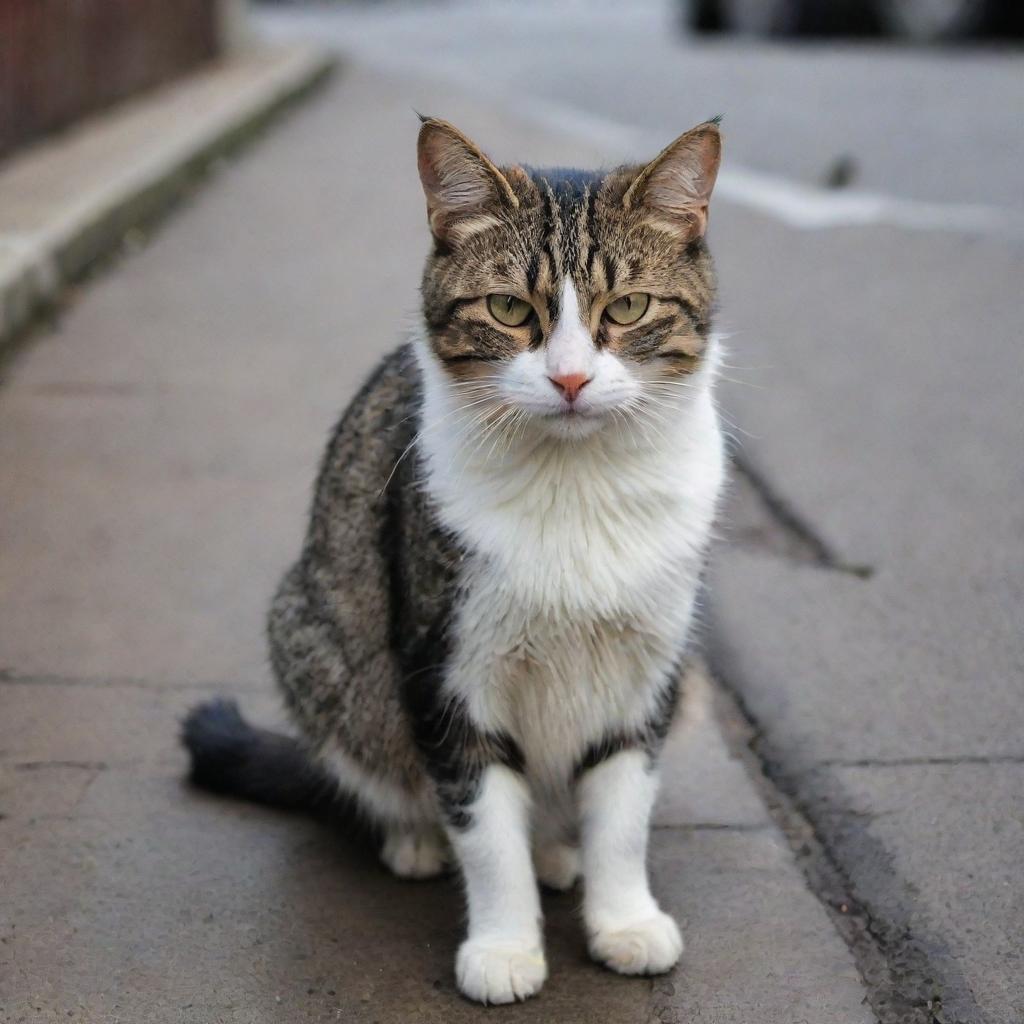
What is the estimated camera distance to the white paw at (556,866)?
3.07m

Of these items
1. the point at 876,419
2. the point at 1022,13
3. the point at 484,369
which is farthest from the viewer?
the point at 1022,13

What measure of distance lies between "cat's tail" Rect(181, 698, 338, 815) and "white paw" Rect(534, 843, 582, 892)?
452mm

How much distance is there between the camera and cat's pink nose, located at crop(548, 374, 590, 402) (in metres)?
2.50

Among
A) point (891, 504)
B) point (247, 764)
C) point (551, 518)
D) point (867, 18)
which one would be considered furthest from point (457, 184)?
point (867, 18)

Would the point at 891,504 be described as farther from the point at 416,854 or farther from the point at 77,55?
the point at 77,55

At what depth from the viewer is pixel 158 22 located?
11.6 metres

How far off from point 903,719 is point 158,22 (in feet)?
32.4

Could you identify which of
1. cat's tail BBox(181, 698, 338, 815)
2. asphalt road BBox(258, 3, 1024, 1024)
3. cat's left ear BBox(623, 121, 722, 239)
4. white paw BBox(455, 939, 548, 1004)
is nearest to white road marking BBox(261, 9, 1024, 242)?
asphalt road BBox(258, 3, 1024, 1024)

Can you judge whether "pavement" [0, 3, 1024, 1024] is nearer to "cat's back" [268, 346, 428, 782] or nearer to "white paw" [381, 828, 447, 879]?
"white paw" [381, 828, 447, 879]

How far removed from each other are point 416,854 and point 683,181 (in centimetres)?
142

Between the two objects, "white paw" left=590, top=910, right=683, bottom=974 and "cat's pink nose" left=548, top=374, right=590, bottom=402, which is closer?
"cat's pink nose" left=548, top=374, right=590, bottom=402

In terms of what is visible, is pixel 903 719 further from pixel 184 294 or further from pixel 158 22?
pixel 158 22

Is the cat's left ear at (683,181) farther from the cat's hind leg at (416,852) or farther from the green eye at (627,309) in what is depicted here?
the cat's hind leg at (416,852)

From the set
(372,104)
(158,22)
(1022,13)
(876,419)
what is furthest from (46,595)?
(1022,13)
